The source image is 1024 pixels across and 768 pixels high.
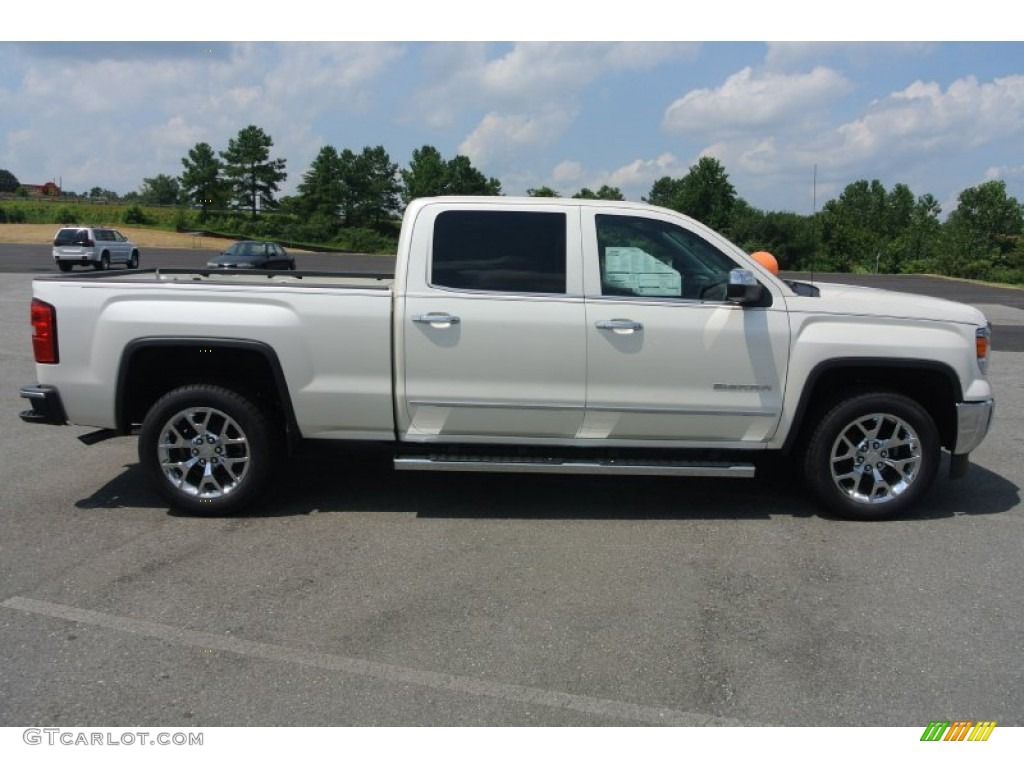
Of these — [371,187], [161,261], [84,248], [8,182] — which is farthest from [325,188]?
[8,182]

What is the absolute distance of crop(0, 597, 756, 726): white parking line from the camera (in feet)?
10.7

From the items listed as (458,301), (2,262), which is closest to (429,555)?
(458,301)

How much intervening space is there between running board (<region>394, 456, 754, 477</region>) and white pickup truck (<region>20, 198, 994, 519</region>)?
0.06ft

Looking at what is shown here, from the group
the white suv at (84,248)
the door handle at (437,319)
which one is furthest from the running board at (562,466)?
the white suv at (84,248)

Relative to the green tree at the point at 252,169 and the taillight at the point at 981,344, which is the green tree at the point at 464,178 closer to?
the green tree at the point at 252,169

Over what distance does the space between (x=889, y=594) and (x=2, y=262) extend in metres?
38.1

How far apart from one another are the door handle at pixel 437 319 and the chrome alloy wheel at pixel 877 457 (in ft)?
8.22

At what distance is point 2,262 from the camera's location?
34.4 meters

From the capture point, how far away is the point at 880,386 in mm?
5465

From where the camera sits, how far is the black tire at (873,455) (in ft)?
17.4

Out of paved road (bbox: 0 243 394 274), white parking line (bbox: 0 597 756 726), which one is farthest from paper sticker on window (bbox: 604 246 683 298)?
paved road (bbox: 0 243 394 274)

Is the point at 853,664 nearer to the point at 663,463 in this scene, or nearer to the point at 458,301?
the point at 663,463

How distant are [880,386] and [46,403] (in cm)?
522
